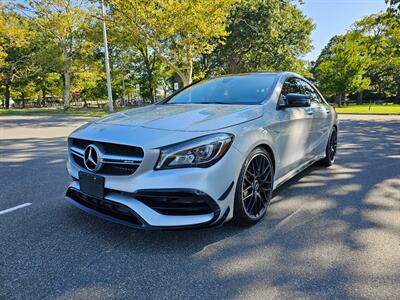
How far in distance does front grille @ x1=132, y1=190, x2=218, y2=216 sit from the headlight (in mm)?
215

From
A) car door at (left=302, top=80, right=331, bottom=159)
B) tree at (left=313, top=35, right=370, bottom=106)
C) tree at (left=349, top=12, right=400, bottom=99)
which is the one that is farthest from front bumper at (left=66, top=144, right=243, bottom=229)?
tree at (left=313, top=35, right=370, bottom=106)

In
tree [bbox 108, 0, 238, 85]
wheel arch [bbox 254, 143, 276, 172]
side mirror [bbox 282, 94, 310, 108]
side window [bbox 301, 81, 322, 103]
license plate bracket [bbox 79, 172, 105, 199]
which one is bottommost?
license plate bracket [bbox 79, 172, 105, 199]

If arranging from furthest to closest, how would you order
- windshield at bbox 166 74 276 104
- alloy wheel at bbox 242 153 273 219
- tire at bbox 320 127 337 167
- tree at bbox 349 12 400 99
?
tree at bbox 349 12 400 99, tire at bbox 320 127 337 167, windshield at bbox 166 74 276 104, alloy wheel at bbox 242 153 273 219

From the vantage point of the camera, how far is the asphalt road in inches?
82.2

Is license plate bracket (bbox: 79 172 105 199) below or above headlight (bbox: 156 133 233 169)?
below

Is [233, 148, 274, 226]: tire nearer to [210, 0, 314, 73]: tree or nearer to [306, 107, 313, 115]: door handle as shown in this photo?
[306, 107, 313, 115]: door handle

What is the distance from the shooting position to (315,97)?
4945 millimetres

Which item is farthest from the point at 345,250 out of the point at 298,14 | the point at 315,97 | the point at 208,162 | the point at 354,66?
the point at 354,66

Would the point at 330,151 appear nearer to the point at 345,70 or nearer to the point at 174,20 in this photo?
the point at 174,20

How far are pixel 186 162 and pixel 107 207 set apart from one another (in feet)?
2.67

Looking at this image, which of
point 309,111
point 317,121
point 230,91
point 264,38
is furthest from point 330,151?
point 264,38

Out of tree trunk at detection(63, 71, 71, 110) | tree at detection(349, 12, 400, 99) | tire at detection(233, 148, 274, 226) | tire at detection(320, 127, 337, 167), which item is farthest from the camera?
tree trunk at detection(63, 71, 71, 110)

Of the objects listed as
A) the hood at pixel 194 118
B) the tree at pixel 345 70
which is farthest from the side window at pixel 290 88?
the tree at pixel 345 70

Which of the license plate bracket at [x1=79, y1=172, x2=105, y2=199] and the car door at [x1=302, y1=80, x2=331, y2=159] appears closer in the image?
the license plate bracket at [x1=79, y1=172, x2=105, y2=199]
